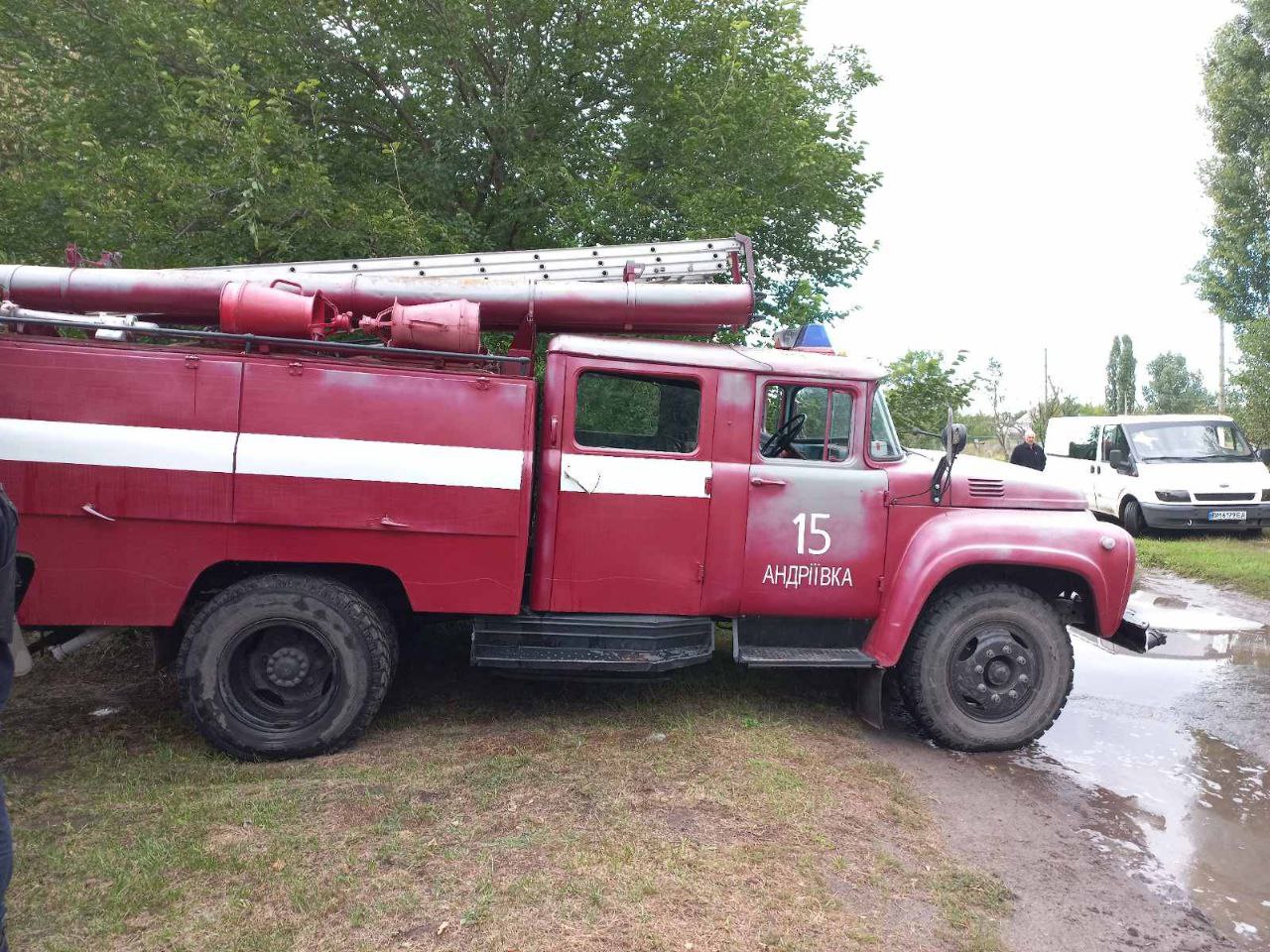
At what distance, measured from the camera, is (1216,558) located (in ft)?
35.2

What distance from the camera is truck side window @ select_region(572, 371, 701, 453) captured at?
4.71 metres

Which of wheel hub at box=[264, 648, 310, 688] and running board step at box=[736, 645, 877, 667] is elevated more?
running board step at box=[736, 645, 877, 667]

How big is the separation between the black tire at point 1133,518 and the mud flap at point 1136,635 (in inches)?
346

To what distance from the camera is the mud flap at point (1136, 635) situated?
4.90m

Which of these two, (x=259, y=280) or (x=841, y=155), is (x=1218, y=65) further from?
(x=259, y=280)

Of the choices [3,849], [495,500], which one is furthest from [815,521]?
[3,849]

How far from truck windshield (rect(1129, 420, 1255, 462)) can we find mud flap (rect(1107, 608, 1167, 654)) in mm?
9319

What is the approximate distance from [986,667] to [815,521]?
1330mm

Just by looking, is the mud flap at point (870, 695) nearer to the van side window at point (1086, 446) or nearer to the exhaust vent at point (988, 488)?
the exhaust vent at point (988, 488)

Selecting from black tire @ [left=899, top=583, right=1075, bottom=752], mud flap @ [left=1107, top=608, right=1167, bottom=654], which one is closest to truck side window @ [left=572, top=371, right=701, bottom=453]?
black tire @ [left=899, top=583, right=1075, bottom=752]

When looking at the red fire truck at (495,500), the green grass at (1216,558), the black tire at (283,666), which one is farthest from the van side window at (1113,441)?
the black tire at (283,666)

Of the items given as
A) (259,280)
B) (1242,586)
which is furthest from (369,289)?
(1242,586)

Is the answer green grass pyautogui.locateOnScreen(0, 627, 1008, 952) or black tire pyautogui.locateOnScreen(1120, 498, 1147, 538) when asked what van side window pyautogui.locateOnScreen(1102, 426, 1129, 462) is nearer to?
black tire pyautogui.locateOnScreen(1120, 498, 1147, 538)

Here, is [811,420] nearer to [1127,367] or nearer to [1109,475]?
[1109,475]
